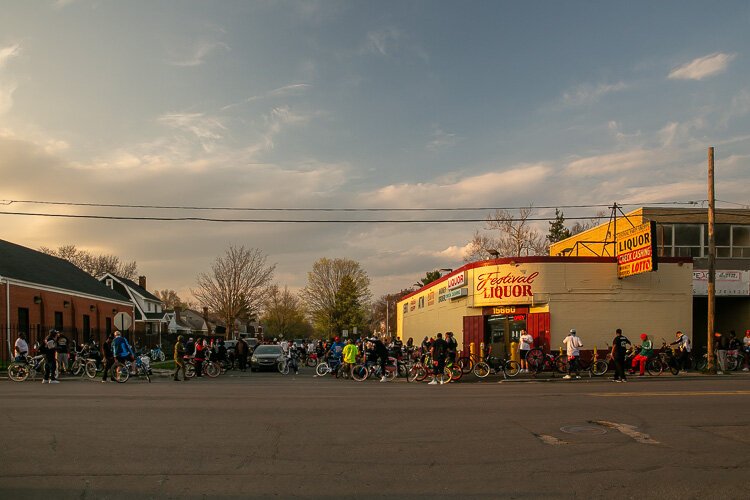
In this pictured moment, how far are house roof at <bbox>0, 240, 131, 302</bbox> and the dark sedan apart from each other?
47.1 ft

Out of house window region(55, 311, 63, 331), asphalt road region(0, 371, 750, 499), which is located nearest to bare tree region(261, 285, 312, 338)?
house window region(55, 311, 63, 331)

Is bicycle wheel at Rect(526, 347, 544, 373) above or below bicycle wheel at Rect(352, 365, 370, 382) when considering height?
above

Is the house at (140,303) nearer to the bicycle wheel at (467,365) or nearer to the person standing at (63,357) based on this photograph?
the person standing at (63,357)

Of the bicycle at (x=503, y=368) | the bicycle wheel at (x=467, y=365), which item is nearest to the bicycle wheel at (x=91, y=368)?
the bicycle wheel at (x=467, y=365)

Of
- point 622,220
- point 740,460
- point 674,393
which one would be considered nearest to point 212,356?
point 674,393

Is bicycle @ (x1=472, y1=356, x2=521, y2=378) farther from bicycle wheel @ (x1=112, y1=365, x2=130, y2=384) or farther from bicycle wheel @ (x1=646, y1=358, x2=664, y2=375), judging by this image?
bicycle wheel @ (x1=112, y1=365, x2=130, y2=384)

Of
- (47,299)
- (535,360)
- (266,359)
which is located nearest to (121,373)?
(266,359)

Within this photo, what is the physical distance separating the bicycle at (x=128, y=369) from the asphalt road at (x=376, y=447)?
769cm

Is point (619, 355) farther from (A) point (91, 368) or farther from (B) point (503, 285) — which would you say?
(A) point (91, 368)

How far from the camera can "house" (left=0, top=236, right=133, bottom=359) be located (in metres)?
36.0

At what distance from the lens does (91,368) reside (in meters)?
25.9

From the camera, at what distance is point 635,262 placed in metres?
27.9

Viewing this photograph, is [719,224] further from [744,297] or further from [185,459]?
[185,459]

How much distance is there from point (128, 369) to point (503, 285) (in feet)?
53.5
